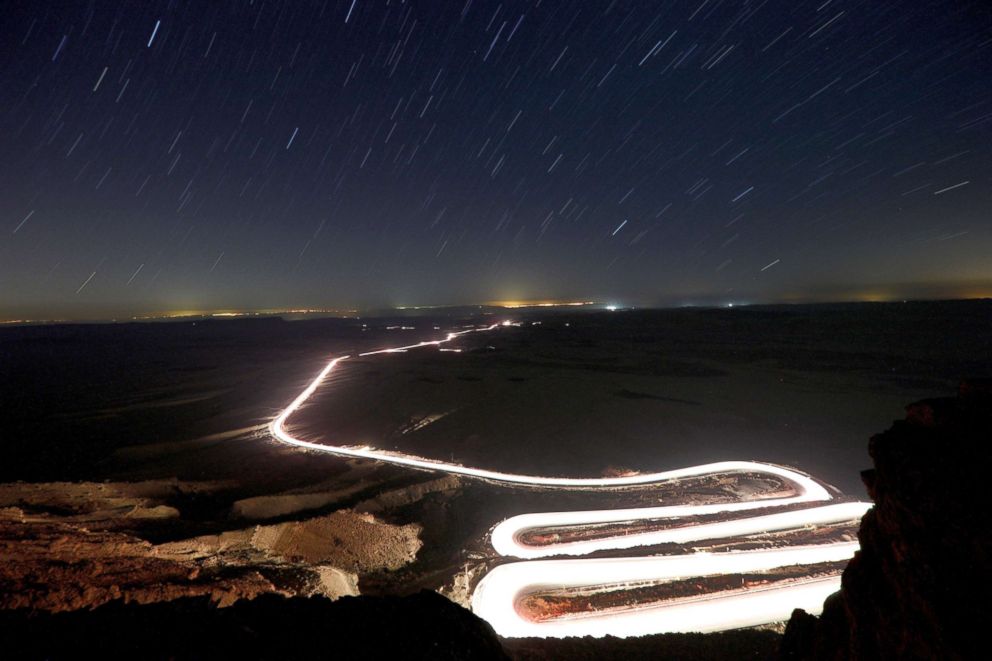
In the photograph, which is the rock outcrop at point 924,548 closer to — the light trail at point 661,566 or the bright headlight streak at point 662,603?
the bright headlight streak at point 662,603

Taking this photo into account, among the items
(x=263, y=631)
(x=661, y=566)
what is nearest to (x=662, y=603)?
(x=661, y=566)

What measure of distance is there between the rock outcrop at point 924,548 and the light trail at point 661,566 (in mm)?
4640

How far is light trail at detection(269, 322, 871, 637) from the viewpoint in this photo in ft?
32.8

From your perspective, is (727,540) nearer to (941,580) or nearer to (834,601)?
(834,601)

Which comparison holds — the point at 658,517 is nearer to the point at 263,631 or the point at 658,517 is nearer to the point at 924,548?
the point at 924,548

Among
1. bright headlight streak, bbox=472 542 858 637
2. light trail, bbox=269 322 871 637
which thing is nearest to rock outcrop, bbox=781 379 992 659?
bright headlight streak, bbox=472 542 858 637

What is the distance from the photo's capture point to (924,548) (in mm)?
4797

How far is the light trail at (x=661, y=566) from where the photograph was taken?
9.99m

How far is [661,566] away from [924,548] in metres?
8.48

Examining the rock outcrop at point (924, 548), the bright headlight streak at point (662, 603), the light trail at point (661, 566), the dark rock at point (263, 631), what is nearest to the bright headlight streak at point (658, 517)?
the light trail at point (661, 566)

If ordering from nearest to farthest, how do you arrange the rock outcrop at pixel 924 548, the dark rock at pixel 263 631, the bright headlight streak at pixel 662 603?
the rock outcrop at pixel 924 548 < the dark rock at pixel 263 631 < the bright headlight streak at pixel 662 603

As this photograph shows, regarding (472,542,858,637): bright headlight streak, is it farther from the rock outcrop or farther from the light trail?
the rock outcrop

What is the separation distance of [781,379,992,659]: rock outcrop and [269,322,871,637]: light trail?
4.64 m

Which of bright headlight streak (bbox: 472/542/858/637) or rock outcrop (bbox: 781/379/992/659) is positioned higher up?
rock outcrop (bbox: 781/379/992/659)
